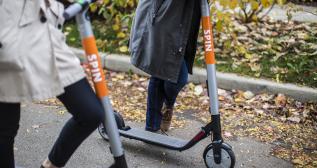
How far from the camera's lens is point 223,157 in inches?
124

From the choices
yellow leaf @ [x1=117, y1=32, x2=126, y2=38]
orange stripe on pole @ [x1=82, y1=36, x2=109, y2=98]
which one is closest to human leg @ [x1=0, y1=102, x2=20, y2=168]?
orange stripe on pole @ [x1=82, y1=36, x2=109, y2=98]

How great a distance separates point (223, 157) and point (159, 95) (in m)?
0.67

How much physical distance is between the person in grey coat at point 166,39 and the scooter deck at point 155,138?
12.9 inches

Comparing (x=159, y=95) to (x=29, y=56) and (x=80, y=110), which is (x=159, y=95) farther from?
(x=29, y=56)

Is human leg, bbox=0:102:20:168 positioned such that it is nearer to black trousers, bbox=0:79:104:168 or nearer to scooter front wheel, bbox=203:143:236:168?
black trousers, bbox=0:79:104:168

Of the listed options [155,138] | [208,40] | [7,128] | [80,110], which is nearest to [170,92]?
[155,138]

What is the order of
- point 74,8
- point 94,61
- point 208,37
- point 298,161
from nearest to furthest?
point 74,8 < point 94,61 < point 208,37 < point 298,161

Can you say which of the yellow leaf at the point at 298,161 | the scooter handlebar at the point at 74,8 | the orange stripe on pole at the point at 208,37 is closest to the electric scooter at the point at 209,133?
the orange stripe on pole at the point at 208,37

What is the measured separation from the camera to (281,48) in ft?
16.4

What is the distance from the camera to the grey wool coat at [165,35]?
3.11 meters

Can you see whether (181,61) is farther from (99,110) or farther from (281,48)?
(281,48)

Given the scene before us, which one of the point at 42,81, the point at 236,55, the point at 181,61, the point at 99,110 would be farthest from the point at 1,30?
the point at 236,55

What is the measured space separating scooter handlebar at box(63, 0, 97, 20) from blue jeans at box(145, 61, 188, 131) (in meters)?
1.25

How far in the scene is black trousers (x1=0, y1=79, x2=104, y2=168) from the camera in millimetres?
2314
